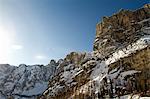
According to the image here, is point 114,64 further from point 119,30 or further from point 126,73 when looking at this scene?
point 119,30

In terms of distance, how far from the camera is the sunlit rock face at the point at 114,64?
9325 centimetres

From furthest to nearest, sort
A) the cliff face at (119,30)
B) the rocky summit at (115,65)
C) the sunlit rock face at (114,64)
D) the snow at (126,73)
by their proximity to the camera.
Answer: the cliff face at (119,30) → the snow at (126,73) → the sunlit rock face at (114,64) → the rocky summit at (115,65)

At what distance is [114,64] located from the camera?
4067 inches

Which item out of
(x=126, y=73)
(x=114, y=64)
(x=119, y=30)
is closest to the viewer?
(x=126, y=73)

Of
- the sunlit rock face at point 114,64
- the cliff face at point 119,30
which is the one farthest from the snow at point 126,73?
the cliff face at point 119,30

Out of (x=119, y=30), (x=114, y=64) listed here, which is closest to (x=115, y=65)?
(x=114, y=64)

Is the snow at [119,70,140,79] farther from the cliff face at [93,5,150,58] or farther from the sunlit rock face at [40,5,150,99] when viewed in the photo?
the cliff face at [93,5,150,58]

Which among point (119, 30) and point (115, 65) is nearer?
point (115, 65)

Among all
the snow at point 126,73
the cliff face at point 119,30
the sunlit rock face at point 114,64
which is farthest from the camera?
the cliff face at point 119,30

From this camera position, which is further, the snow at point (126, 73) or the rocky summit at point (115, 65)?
the snow at point (126, 73)

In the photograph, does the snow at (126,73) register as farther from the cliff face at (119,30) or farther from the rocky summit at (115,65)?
the cliff face at (119,30)

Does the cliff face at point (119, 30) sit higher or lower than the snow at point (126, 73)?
higher

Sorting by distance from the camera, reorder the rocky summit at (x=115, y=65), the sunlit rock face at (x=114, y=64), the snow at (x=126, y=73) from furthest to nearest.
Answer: the snow at (x=126, y=73) < the sunlit rock face at (x=114, y=64) < the rocky summit at (x=115, y=65)

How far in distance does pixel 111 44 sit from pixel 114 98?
1890 inches
